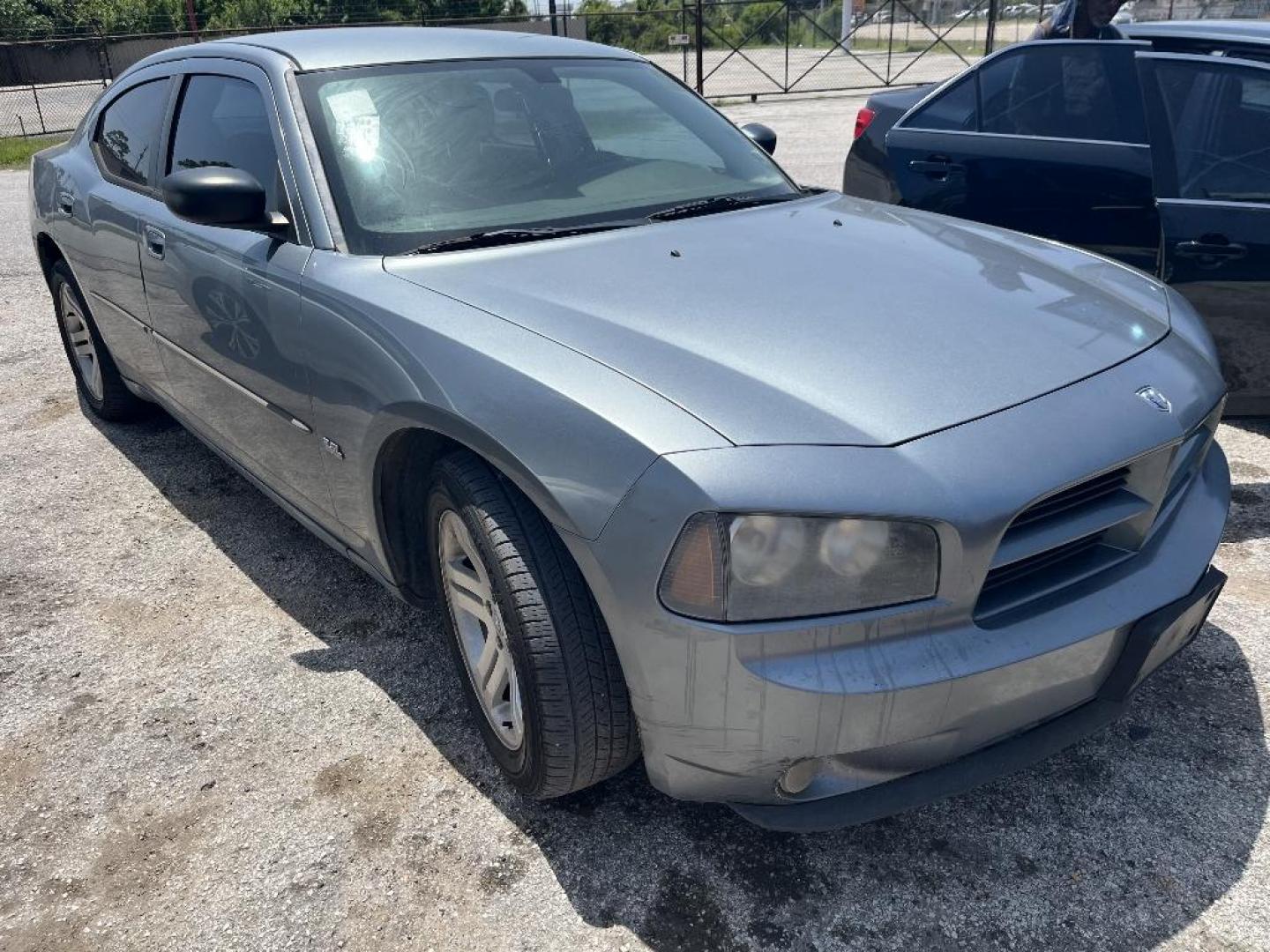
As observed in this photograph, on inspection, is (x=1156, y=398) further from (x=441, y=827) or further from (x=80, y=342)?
(x=80, y=342)

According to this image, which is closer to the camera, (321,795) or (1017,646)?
(1017,646)

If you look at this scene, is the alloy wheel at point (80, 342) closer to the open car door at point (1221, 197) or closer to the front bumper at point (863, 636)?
the front bumper at point (863, 636)

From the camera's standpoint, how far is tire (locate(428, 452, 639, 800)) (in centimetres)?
204

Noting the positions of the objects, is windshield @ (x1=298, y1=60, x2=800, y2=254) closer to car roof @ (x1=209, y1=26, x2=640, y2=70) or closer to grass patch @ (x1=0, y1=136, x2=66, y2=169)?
car roof @ (x1=209, y1=26, x2=640, y2=70)

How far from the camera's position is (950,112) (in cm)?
477

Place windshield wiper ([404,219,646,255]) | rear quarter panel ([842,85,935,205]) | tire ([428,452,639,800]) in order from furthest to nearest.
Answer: rear quarter panel ([842,85,935,205]), windshield wiper ([404,219,646,255]), tire ([428,452,639,800])

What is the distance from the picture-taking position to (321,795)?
247 cm

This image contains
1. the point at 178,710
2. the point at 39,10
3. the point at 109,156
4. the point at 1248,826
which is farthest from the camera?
the point at 39,10

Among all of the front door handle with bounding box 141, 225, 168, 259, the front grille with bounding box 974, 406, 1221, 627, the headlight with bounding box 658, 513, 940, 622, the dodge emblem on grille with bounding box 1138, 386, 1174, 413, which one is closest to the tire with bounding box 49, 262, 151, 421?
the front door handle with bounding box 141, 225, 168, 259

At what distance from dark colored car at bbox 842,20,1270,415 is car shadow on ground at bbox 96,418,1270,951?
1489 mm

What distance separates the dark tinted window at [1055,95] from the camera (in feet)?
13.8

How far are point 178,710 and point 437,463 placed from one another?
1.13 m

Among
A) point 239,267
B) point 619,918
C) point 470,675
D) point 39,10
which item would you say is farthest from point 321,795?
point 39,10

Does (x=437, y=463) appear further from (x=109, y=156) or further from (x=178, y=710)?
(x=109, y=156)
